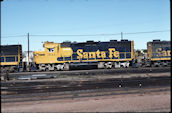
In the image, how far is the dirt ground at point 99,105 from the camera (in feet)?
26.8

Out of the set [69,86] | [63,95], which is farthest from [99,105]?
[69,86]

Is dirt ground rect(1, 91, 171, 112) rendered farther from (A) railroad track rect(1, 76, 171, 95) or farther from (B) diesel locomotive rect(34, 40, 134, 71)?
(B) diesel locomotive rect(34, 40, 134, 71)

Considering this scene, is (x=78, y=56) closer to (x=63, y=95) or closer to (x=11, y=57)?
(x=11, y=57)

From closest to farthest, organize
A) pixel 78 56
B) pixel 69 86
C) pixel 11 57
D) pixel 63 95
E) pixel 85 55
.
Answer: pixel 63 95, pixel 69 86, pixel 11 57, pixel 78 56, pixel 85 55

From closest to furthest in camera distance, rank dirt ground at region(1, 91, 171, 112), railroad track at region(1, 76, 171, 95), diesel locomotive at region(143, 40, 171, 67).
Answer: dirt ground at region(1, 91, 171, 112), railroad track at region(1, 76, 171, 95), diesel locomotive at region(143, 40, 171, 67)

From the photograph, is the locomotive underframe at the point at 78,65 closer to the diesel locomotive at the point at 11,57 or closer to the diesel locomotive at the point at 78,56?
the diesel locomotive at the point at 78,56

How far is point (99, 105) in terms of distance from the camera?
348 inches

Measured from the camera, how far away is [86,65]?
28.5 m

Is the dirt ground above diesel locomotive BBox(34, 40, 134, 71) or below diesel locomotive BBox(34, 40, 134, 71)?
below

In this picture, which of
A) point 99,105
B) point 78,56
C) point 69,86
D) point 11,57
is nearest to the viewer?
point 99,105

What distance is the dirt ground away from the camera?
8.17 metres

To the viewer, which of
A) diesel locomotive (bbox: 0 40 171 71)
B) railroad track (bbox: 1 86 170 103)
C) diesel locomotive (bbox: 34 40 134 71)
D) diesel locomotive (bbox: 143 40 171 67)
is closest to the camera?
railroad track (bbox: 1 86 170 103)

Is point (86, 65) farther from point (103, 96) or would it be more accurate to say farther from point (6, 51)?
point (103, 96)

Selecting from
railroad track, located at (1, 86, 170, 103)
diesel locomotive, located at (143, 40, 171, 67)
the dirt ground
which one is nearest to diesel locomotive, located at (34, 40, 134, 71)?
diesel locomotive, located at (143, 40, 171, 67)
